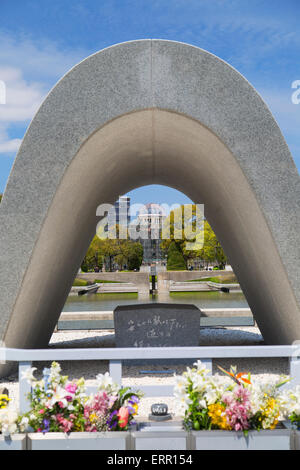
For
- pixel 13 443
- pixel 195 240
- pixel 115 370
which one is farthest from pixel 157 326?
pixel 195 240

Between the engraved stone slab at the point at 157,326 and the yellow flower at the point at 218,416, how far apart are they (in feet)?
16.7

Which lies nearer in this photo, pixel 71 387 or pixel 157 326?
pixel 71 387

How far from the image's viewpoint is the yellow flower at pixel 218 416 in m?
3.34

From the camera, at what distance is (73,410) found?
3.46 meters

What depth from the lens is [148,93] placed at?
615cm

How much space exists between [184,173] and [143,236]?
6867 centimetres

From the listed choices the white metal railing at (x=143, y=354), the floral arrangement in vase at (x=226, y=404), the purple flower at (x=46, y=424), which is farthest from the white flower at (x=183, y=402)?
the purple flower at (x=46, y=424)

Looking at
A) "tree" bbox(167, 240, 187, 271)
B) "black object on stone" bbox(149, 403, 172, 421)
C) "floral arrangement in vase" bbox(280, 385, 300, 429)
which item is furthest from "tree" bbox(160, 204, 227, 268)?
"floral arrangement in vase" bbox(280, 385, 300, 429)

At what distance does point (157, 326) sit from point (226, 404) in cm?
511

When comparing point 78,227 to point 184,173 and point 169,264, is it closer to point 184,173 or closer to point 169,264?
point 184,173

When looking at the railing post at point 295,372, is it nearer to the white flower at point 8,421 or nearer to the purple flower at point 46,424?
the purple flower at point 46,424

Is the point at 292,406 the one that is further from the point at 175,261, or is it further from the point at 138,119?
the point at 175,261

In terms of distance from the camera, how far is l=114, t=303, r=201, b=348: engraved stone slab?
333 inches

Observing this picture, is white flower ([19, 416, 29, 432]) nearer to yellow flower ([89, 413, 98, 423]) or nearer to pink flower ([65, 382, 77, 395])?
pink flower ([65, 382, 77, 395])
